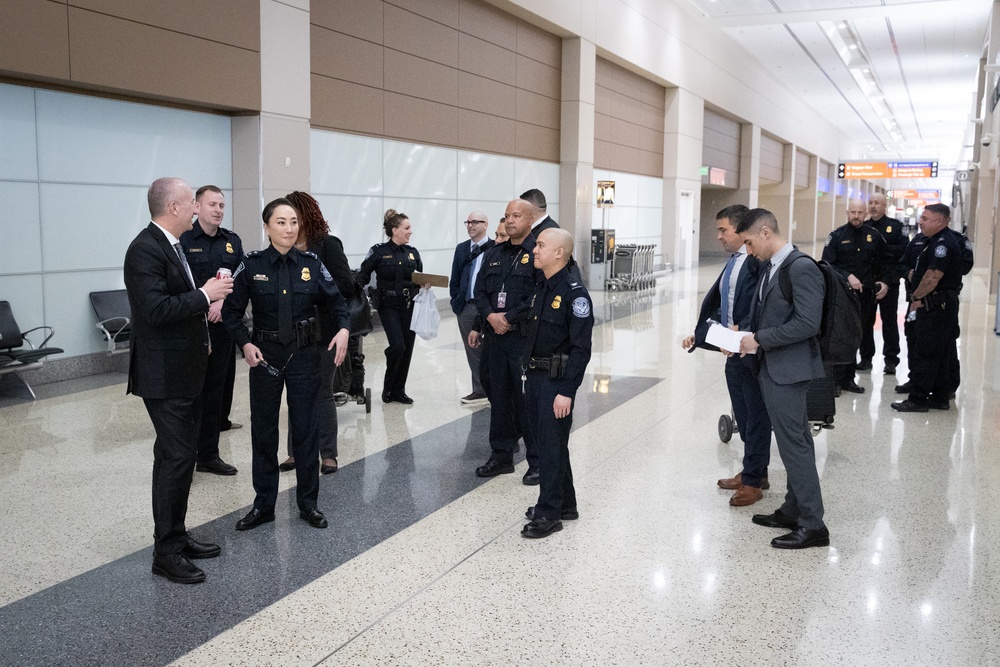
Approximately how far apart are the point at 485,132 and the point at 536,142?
2329mm

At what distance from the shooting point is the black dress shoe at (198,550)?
4137 mm

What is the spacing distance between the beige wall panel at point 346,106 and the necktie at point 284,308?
26.8 ft

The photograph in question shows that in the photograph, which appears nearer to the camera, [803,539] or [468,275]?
[803,539]

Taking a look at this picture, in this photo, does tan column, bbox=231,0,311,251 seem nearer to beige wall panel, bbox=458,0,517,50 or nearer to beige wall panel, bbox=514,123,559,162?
beige wall panel, bbox=458,0,517,50

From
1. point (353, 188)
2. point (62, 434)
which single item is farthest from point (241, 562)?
point (353, 188)

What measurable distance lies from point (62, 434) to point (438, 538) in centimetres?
355

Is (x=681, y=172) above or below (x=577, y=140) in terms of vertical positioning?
below

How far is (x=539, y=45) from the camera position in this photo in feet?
59.8

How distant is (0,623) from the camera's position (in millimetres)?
3488

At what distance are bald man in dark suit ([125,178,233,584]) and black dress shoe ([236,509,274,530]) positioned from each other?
0.55 m

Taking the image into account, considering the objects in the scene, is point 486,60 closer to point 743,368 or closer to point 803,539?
point 743,368

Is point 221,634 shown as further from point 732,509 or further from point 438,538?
point 732,509

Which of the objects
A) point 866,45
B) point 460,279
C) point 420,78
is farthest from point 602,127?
point 460,279

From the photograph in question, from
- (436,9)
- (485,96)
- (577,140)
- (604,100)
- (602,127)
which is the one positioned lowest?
(577,140)
